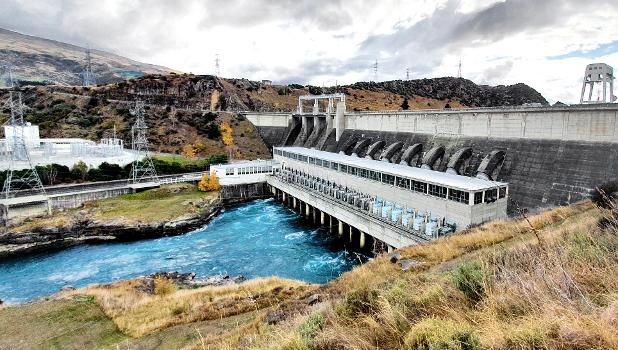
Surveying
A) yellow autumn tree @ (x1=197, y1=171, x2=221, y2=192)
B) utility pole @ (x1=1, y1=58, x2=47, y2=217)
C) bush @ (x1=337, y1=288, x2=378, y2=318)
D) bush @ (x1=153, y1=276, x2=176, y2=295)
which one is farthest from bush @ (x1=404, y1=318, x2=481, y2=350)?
yellow autumn tree @ (x1=197, y1=171, x2=221, y2=192)

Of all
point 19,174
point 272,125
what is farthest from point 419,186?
point 272,125

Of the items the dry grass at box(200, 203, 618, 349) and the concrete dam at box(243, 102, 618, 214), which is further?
the concrete dam at box(243, 102, 618, 214)

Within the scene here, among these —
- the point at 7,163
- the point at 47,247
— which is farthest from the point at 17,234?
the point at 7,163

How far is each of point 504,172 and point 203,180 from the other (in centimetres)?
3335

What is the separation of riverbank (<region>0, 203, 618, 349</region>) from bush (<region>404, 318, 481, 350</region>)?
1 cm

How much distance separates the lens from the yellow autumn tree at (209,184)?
44.5 meters

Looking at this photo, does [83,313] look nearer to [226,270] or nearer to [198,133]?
[226,270]

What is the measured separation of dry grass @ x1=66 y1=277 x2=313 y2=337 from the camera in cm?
1239

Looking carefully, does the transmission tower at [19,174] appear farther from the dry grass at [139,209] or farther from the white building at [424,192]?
the white building at [424,192]

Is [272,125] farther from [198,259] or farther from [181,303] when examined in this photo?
[181,303]

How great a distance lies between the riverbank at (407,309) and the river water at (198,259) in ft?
26.9

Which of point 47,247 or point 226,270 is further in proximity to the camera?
point 47,247

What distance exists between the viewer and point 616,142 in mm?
22719

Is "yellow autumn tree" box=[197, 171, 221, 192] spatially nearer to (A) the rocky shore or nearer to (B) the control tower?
(A) the rocky shore
